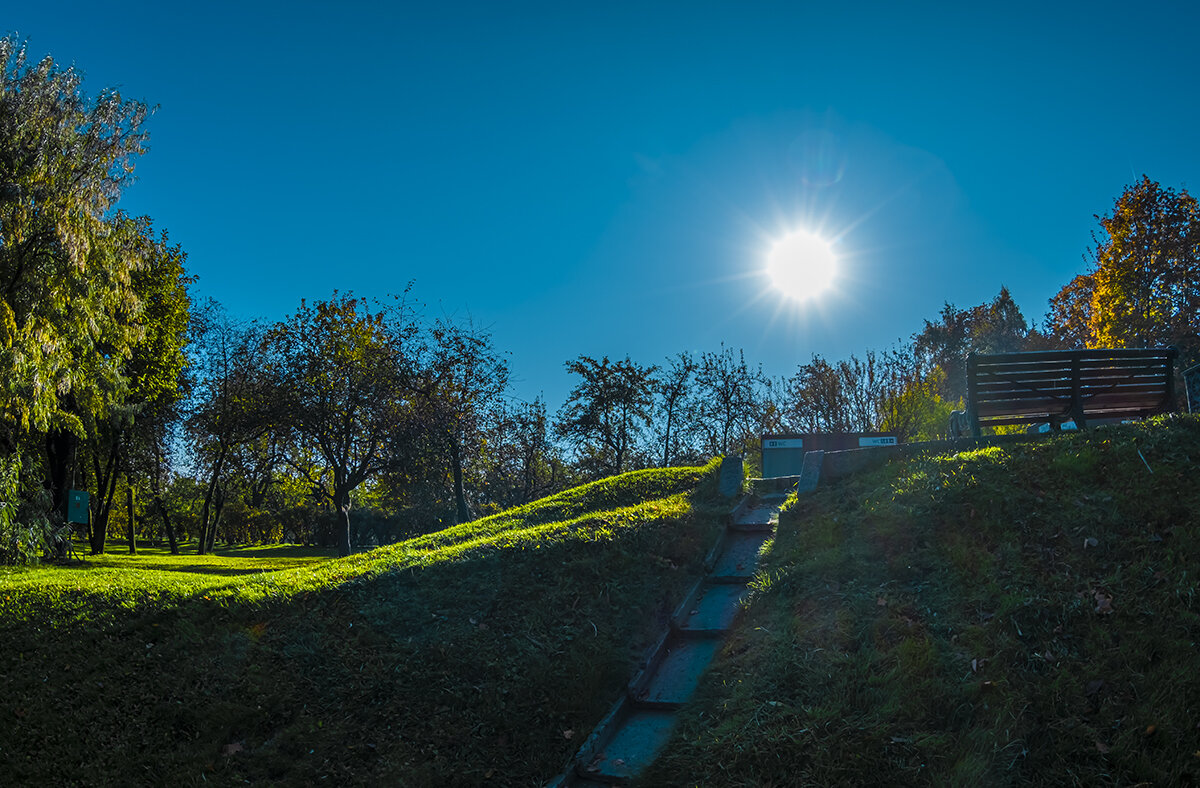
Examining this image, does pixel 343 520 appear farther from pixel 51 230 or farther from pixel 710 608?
pixel 710 608

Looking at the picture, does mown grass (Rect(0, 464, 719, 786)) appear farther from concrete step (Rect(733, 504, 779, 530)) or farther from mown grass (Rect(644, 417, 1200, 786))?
mown grass (Rect(644, 417, 1200, 786))

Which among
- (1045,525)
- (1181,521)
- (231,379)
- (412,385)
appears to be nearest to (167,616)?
(1045,525)

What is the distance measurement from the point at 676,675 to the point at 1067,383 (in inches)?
241

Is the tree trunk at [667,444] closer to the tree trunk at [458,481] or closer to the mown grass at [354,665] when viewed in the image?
the tree trunk at [458,481]

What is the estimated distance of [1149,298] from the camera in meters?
21.9

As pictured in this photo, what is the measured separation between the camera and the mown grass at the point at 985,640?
11.3 feet

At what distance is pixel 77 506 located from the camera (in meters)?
17.4

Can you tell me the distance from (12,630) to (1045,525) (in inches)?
341

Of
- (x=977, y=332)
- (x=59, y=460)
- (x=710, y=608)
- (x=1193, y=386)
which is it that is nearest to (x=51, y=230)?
(x=59, y=460)

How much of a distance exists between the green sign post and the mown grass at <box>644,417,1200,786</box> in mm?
18316

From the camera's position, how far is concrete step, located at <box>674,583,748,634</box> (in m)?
5.25

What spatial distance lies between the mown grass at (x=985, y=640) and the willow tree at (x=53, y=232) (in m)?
15.1

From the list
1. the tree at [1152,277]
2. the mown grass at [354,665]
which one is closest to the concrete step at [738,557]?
the mown grass at [354,665]

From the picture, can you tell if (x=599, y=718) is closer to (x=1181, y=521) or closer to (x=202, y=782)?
(x=202, y=782)
